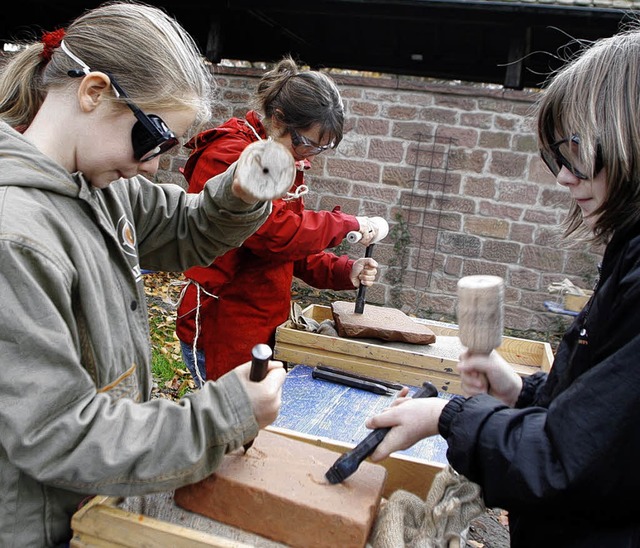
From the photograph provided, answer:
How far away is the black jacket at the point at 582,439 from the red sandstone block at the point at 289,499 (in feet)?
0.84

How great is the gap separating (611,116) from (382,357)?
1.71 m

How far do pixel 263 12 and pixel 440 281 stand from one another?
460 centimetres

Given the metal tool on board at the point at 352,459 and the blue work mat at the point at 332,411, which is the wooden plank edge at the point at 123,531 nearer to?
the metal tool on board at the point at 352,459

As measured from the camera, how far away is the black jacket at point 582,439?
1.07 m

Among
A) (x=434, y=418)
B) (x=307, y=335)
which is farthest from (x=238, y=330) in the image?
(x=434, y=418)

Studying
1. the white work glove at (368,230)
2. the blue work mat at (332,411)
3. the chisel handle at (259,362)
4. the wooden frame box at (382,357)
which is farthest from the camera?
the white work glove at (368,230)

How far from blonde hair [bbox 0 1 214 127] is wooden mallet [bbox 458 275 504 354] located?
0.84 m

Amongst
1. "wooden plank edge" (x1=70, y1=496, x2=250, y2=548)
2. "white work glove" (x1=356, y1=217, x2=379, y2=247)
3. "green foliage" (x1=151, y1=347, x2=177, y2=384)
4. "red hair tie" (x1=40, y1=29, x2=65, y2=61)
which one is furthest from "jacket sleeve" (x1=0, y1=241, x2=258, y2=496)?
"green foliage" (x1=151, y1=347, x2=177, y2=384)

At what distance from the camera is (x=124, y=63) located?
1.32m

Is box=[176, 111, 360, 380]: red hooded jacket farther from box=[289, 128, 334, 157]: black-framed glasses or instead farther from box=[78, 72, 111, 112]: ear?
box=[78, 72, 111, 112]: ear

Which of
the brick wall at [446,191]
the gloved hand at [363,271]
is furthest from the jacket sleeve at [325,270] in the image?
the brick wall at [446,191]

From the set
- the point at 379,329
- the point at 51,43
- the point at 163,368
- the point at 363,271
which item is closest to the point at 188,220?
the point at 51,43

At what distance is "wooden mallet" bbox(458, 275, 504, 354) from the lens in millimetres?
1379

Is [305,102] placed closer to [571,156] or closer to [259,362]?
[571,156]
